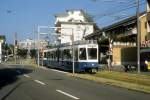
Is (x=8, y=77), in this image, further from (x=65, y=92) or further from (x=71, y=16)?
(x=71, y=16)

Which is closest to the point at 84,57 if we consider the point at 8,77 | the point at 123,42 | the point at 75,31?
the point at 8,77

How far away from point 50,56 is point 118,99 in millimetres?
39984

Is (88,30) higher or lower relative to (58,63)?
higher

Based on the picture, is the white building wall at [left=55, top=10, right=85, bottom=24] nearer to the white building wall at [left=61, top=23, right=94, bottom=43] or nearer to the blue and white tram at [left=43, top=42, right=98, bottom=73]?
the white building wall at [left=61, top=23, right=94, bottom=43]

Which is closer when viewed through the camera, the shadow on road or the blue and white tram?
the shadow on road

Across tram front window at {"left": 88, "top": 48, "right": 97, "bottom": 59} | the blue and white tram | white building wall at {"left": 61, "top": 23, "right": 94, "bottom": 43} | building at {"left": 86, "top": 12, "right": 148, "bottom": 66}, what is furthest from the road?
white building wall at {"left": 61, "top": 23, "right": 94, "bottom": 43}

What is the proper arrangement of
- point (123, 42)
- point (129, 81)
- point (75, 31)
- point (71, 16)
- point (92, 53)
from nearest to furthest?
point (129, 81) < point (92, 53) < point (123, 42) < point (75, 31) < point (71, 16)

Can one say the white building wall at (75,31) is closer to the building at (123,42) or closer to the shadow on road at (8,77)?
the building at (123,42)

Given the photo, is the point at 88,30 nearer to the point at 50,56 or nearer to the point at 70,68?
the point at 50,56

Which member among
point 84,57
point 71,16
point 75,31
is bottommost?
point 84,57

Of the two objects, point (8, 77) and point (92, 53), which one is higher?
point (92, 53)

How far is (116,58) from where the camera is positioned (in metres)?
70.9

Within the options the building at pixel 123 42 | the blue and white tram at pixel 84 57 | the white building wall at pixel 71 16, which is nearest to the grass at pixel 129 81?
the blue and white tram at pixel 84 57

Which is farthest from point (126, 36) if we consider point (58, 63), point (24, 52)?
point (24, 52)
